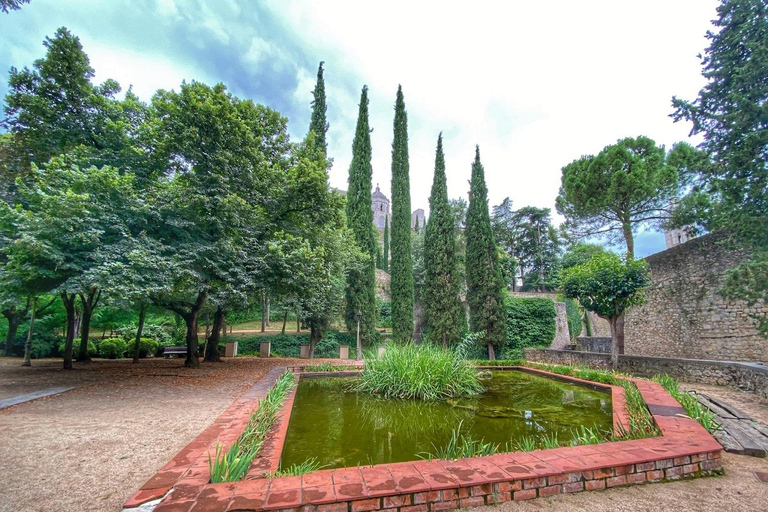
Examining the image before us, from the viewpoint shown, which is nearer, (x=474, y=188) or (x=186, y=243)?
(x=186, y=243)

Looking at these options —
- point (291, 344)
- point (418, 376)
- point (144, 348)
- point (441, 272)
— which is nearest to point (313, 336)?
point (291, 344)

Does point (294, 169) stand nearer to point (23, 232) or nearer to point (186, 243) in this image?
point (186, 243)

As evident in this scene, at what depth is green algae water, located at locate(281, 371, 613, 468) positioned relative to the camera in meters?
2.94

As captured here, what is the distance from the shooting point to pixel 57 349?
1248 cm

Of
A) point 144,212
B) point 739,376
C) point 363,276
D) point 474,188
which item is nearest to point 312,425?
point 144,212

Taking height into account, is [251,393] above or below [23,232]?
below

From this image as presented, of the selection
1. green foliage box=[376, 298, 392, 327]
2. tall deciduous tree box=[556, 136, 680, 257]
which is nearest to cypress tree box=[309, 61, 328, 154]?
green foliage box=[376, 298, 392, 327]

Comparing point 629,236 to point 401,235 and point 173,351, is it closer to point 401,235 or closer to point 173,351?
point 401,235

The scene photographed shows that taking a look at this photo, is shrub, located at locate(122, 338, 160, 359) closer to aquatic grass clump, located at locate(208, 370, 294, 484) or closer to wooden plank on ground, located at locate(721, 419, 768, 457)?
aquatic grass clump, located at locate(208, 370, 294, 484)

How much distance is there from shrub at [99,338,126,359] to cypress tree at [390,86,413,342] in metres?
11.0

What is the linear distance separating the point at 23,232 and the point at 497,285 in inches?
531

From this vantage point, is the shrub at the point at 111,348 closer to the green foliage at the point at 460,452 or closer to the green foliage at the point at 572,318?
the green foliage at the point at 460,452

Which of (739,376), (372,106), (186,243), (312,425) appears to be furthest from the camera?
(372,106)

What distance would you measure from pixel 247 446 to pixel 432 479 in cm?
161
